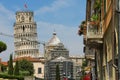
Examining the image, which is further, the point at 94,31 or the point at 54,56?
the point at 54,56

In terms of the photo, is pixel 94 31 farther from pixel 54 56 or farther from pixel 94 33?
pixel 54 56

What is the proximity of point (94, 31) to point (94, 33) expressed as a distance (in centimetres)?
17

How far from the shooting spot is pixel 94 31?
21.7m

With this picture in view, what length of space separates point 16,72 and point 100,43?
76247 mm

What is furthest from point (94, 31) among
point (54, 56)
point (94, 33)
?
point (54, 56)

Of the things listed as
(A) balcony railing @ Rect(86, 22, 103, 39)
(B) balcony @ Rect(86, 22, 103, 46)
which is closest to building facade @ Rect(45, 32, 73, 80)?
(B) balcony @ Rect(86, 22, 103, 46)

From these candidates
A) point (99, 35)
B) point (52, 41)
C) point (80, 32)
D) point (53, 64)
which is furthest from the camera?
point (52, 41)

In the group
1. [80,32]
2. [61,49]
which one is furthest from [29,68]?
[80,32]

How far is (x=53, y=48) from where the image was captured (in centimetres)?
19075

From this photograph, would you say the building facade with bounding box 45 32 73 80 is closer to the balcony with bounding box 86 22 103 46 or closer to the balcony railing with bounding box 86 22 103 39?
the balcony with bounding box 86 22 103 46

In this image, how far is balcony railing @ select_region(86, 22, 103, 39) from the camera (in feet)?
70.2

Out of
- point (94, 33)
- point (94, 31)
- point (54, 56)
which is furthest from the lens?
point (54, 56)

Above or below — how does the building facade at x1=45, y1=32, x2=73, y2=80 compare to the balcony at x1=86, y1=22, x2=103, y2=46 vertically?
above

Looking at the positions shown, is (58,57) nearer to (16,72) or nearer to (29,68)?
(29,68)
